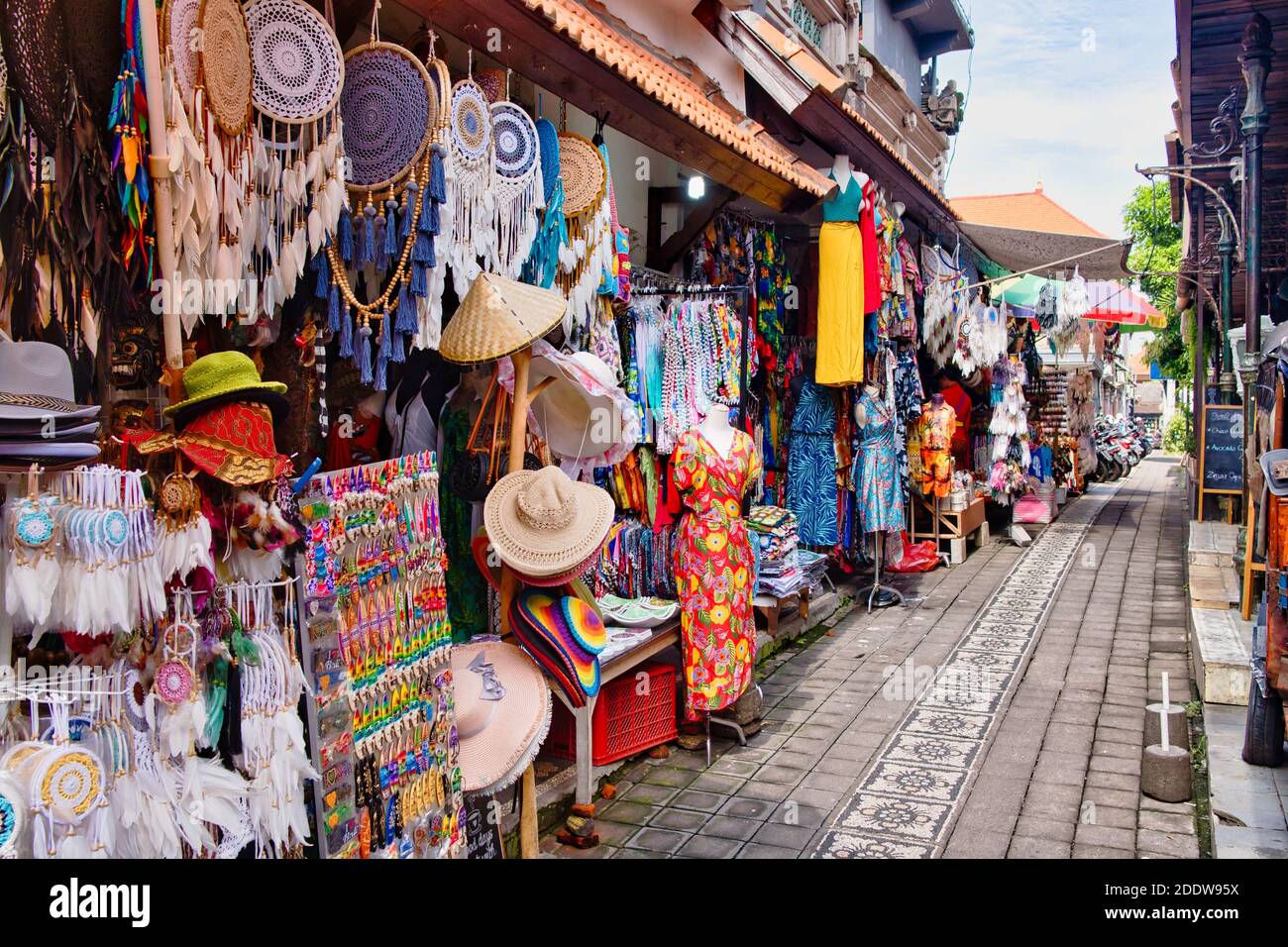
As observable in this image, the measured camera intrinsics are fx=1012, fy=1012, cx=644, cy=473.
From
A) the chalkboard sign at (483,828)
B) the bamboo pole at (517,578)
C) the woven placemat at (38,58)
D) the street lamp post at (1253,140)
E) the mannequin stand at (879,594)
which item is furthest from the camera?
the mannequin stand at (879,594)

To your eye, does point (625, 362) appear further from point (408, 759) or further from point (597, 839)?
point (408, 759)

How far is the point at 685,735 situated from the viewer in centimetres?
595

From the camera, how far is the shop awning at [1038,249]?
12.2 m

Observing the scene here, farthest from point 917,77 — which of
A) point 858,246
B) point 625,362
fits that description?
point 625,362

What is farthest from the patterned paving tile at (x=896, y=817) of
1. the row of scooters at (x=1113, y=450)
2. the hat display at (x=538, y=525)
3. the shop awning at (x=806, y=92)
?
the row of scooters at (x=1113, y=450)

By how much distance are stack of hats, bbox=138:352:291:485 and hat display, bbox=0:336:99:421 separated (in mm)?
317

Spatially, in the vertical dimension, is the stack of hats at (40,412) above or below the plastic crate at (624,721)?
above

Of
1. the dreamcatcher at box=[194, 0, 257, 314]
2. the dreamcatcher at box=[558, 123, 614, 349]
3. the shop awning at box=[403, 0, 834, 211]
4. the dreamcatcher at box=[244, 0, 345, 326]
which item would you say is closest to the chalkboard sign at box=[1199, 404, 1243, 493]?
the shop awning at box=[403, 0, 834, 211]


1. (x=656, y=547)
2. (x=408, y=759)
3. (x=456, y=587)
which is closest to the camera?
(x=408, y=759)

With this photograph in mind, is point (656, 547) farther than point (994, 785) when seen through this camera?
Yes

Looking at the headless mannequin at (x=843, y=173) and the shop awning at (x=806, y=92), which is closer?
the shop awning at (x=806, y=92)

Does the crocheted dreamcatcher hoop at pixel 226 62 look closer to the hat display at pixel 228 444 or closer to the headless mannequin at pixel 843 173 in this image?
the hat display at pixel 228 444

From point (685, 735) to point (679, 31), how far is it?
513cm

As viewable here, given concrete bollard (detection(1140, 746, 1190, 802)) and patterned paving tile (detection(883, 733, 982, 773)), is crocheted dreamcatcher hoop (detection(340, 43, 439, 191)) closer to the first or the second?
patterned paving tile (detection(883, 733, 982, 773))
